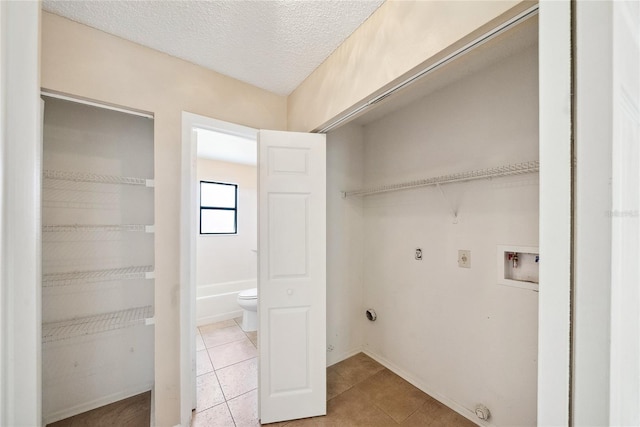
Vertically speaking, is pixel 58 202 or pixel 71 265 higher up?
pixel 58 202

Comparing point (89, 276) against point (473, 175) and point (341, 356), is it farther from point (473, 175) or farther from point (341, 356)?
point (473, 175)

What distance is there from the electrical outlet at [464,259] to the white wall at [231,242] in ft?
10.3

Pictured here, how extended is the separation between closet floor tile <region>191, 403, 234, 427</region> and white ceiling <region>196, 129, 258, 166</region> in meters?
2.14

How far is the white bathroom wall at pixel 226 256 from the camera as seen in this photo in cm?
340

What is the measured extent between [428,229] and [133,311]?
2.38m

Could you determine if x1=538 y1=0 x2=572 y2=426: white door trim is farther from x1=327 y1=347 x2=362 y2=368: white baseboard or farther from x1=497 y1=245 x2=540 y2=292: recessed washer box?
x1=327 y1=347 x2=362 y2=368: white baseboard

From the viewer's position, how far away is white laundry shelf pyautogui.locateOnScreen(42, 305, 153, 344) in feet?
4.73

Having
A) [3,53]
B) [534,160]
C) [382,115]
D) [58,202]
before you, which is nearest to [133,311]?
[58,202]

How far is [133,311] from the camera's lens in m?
1.79

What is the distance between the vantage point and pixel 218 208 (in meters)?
3.90

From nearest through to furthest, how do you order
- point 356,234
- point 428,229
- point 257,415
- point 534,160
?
point 534,160
point 257,415
point 428,229
point 356,234

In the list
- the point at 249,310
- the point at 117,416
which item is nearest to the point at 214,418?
the point at 117,416

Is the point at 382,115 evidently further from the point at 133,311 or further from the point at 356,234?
the point at 133,311

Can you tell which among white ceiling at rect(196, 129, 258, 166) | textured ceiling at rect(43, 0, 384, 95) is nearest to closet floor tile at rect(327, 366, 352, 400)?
white ceiling at rect(196, 129, 258, 166)
